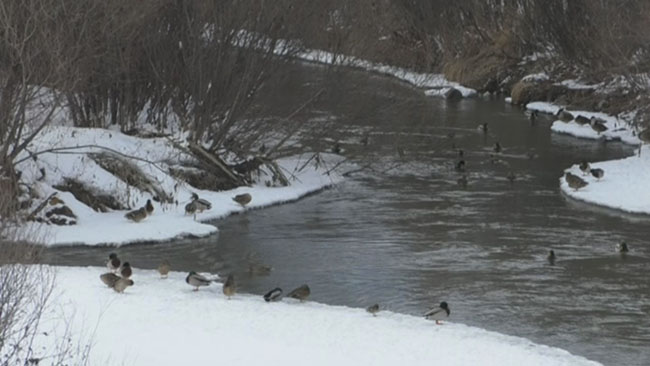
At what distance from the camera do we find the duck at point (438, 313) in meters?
17.4

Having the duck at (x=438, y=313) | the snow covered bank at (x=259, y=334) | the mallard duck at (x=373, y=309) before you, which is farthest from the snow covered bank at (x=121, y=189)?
the duck at (x=438, y=313)

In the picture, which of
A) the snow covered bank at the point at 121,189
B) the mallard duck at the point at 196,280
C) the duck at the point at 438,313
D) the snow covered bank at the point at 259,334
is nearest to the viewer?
the snow covered bank at the point at 259,334

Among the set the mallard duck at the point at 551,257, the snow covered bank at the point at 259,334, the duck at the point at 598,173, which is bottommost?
the snow covered bank at the point at 259,334

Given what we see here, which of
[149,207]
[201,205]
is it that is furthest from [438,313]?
[201,205]

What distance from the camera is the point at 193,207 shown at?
25828 millimetres

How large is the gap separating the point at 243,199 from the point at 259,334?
11.1 metres

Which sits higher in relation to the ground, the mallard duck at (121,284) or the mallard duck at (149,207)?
the mallard duck at (149,207)

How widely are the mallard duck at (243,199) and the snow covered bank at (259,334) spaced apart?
327 inches

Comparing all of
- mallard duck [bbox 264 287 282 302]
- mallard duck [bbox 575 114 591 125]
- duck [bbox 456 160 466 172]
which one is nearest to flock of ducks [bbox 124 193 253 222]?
mallard duck [bbox 264 287 282 302]

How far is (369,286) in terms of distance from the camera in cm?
2011

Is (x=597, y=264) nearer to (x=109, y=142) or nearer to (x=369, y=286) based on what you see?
(x=369, y=286)

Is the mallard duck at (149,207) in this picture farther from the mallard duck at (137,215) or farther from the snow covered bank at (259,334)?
the snow covered bank at (259,334)

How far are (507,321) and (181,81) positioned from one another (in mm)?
15925

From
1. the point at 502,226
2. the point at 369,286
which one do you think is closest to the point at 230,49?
the point at 502,226
